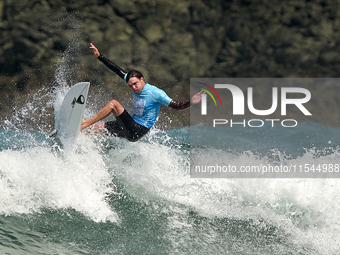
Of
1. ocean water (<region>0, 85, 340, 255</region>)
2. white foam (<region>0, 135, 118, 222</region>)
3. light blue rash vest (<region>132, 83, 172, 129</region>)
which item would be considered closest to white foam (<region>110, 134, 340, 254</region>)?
ocean water (<region>0, 85, 340, 255</region>)

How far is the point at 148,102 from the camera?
5.34 m

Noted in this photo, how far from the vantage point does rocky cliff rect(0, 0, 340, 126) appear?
9797 mm

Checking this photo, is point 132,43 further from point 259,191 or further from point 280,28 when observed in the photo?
point 259,191

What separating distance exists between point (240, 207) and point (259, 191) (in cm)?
58

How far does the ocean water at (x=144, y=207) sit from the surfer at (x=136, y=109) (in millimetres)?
333

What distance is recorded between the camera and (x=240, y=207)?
5.43 m

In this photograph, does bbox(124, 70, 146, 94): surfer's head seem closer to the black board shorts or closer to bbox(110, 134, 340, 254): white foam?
the black board shorts

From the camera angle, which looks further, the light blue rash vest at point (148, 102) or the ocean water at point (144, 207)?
the light blue rash vest at point (148, 102)

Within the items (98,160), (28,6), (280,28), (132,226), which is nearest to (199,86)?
(280,28)

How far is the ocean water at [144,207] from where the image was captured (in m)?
4.35

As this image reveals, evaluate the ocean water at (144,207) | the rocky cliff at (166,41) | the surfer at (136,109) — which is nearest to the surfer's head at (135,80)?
the surfer at (136,109)

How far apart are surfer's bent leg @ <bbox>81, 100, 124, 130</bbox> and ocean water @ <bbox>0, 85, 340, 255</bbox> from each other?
0.32m

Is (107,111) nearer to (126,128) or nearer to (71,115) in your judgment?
(126,128)

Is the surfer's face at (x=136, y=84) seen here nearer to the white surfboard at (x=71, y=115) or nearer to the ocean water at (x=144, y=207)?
the white surfboard at (x=71, y=115)
